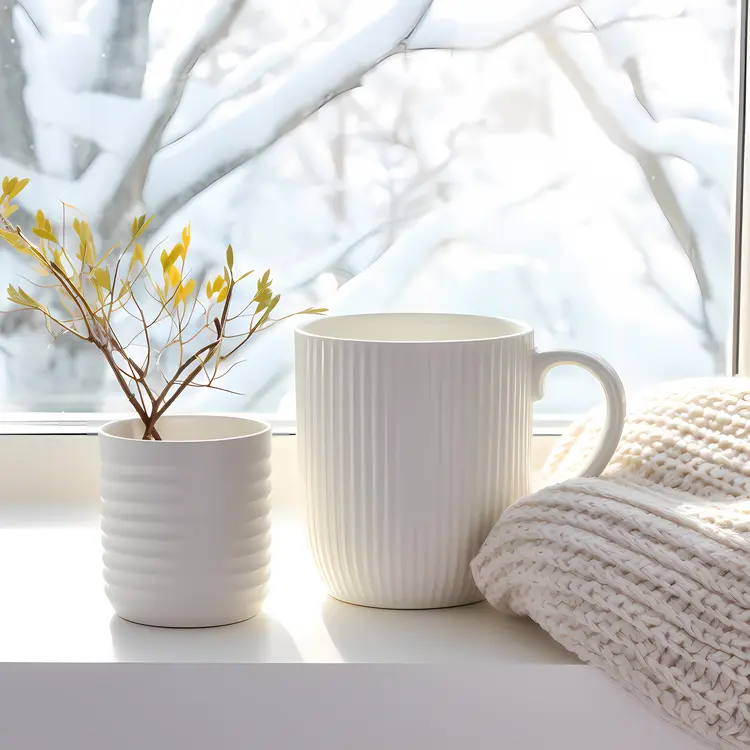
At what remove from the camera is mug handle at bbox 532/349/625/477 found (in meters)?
0.58

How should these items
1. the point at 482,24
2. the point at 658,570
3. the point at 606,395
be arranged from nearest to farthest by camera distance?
the point at 658,570 < the point at 606,395 < the point at 482,24

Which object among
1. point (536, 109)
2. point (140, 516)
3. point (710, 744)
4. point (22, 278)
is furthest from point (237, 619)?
point (536, 109)

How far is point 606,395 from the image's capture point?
58 cm

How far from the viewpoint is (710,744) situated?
1.53 feet

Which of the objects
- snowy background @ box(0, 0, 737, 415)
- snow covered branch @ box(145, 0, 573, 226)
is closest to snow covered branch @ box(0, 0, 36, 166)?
snowy background @ box(0, 0, 737, 415)

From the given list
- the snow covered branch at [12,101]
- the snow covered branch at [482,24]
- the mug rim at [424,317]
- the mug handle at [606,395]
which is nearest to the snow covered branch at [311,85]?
the snow covered branch at [482,24]

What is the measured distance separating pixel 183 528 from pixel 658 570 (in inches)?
10.9

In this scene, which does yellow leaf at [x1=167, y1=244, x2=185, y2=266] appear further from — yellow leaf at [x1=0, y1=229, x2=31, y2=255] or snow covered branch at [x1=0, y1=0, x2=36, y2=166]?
snow covered branch at [x1=0, y1=0, x2=36, y2=166]

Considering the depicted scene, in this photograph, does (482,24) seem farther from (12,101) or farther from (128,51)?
(12,101)

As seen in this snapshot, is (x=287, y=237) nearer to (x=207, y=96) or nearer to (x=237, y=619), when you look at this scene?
(x=207, y=96)

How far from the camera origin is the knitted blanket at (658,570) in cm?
46

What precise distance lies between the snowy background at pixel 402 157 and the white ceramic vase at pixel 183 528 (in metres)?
0.27

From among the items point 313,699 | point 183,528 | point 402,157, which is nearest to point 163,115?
point 402,157

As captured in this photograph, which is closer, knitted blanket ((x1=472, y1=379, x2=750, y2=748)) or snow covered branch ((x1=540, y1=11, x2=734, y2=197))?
knitted blanket ((x1=472, y1=379, x2=750, y2=748))
